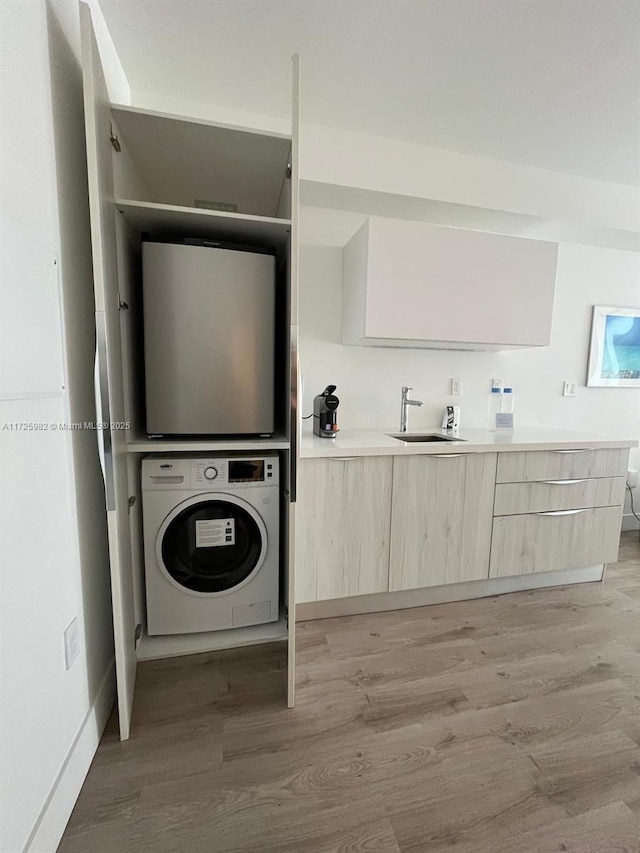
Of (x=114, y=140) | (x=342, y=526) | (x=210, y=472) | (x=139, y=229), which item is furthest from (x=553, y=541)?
(x=114, y=140)

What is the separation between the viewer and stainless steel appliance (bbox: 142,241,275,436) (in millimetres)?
1368

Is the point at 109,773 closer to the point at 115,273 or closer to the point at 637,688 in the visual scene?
the point at 115,273

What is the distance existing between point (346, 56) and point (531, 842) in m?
2.73

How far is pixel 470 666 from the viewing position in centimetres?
161

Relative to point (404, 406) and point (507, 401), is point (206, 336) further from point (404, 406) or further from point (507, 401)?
point (507, 401)

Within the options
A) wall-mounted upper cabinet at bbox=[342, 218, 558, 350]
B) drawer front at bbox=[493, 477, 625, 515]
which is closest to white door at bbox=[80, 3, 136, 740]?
wall-mounted upper cabinet at bbox=[342, 218, 558, 350]

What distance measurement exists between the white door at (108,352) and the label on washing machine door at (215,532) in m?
0.31

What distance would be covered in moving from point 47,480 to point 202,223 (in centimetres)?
107

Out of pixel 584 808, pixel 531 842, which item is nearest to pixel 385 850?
pixel 531 842

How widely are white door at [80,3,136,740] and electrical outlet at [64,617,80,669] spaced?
3.9 inches

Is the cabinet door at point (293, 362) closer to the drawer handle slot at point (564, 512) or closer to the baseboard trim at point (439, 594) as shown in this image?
the baseboard trim at point (439, 594)

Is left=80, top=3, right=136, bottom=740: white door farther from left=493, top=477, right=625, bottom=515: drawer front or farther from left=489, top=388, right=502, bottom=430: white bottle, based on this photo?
left=489, top=388, right=502, bottom=430: white bottle

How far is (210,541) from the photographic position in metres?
1.60

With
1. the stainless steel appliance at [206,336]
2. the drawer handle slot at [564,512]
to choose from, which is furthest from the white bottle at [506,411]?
the stainless steel appliance at [206,336]
